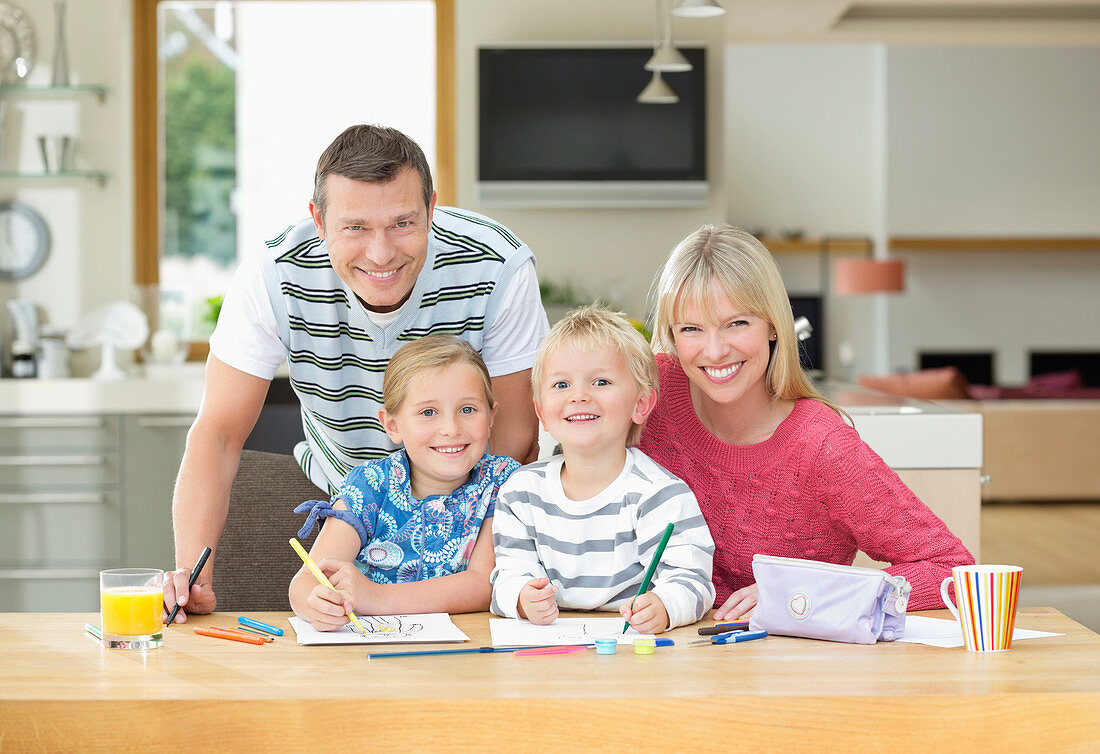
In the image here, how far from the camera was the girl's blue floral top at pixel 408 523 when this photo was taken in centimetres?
157

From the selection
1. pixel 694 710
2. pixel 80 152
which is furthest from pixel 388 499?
pixel 80 152

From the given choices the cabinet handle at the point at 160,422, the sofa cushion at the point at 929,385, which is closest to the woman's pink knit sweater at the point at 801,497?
the cabinet handle at the point at 160,422

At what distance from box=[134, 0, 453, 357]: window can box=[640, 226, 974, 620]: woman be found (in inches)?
136

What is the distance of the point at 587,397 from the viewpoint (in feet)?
4.85

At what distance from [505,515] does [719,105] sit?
3716mm

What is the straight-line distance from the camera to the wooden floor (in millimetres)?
4867

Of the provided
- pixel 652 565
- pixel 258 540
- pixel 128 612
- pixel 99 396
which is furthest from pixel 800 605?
pixel 99 396

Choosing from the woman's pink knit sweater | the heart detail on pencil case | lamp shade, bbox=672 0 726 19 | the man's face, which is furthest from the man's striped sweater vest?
lamp shade, bbox=672 0 726 19

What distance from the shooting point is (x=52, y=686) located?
44.4 inches

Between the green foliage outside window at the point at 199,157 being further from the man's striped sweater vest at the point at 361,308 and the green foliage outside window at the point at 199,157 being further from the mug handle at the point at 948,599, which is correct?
the mug handle at the point at 948,599

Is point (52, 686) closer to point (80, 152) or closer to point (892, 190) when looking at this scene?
point (80, 152)

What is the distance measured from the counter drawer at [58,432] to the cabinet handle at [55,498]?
170 mm

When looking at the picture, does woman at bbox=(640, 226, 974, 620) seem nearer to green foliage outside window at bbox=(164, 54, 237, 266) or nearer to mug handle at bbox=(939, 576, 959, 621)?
mug handle at bbox=(939, 576, 959, 621)

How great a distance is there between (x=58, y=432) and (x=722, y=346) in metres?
3.28
